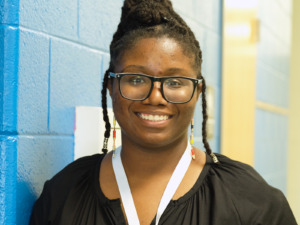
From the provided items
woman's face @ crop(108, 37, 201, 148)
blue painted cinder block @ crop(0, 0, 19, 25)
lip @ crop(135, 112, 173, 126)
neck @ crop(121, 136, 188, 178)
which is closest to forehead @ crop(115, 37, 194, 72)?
woman's face @ crop(108, 37, 201, 148)

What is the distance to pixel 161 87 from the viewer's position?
1.13 m

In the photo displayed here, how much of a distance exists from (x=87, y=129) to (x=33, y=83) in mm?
267

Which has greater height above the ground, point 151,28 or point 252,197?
point 151,28

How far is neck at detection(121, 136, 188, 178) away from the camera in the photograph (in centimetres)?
122

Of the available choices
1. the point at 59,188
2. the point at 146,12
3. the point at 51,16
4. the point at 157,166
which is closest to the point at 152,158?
the point at 157,166

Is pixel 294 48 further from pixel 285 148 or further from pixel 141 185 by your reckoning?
pixel 141 185

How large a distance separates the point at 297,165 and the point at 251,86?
1.90 metres

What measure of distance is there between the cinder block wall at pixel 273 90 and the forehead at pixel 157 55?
183cm

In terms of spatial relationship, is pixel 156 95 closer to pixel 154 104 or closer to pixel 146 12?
pixel 154 104

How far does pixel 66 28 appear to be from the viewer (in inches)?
56.6

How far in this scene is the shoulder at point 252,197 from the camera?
43.8 inches

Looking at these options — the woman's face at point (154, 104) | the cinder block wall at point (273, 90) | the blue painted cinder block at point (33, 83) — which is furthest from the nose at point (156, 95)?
the cinder block wall at point (273, 90)

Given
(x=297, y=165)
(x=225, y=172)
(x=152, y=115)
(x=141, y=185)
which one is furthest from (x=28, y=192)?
(x=297, y=165)

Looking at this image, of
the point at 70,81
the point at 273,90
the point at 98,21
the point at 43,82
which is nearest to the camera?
the point at 43,82
